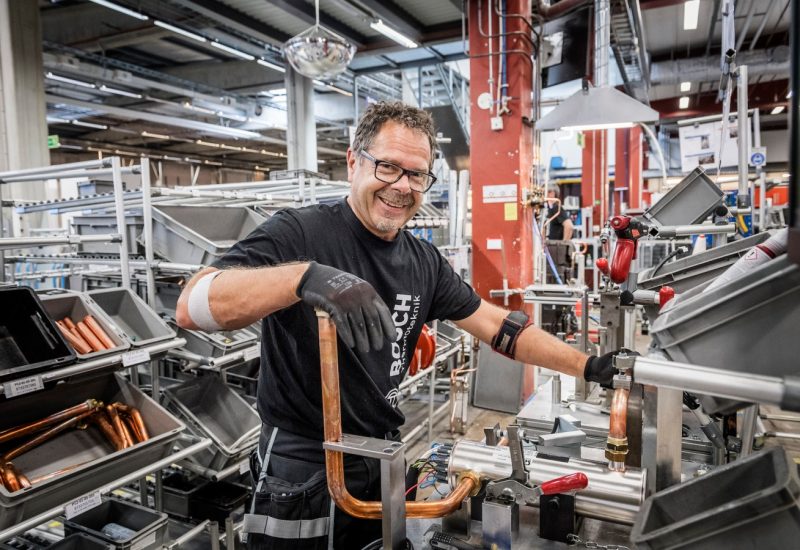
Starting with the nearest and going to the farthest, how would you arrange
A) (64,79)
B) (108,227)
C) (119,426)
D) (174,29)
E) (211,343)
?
(119,426), (211,343), (108,227), (174,29), (64,79)

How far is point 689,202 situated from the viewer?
2.36 meters

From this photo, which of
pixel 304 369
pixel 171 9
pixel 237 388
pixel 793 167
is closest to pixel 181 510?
pixel 237 388

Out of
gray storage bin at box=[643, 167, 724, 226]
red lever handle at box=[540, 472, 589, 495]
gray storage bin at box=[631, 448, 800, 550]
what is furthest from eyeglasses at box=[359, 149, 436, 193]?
gray storage bin at box=[643, 167, 724, 226]

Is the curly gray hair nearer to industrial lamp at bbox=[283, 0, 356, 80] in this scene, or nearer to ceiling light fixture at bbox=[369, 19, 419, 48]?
industrial lamp at bbox=[283, 0, 356, 80]

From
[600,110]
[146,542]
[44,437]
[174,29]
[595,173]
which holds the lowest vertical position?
[146,542]

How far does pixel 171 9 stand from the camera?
6305 millimetres

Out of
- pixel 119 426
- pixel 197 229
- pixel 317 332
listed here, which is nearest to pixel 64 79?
pixel 197 229

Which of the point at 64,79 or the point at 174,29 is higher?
the point at 174,29

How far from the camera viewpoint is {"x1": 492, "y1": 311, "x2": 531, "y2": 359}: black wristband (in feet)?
5.55

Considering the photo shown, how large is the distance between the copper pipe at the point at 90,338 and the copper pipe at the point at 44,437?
333 millimetres

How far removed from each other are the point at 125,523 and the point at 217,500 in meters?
0.51

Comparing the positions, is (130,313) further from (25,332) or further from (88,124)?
(88,124)

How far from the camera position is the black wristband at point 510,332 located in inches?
66.6

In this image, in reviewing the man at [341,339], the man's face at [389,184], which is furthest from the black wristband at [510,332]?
the man's face at [389,184]
